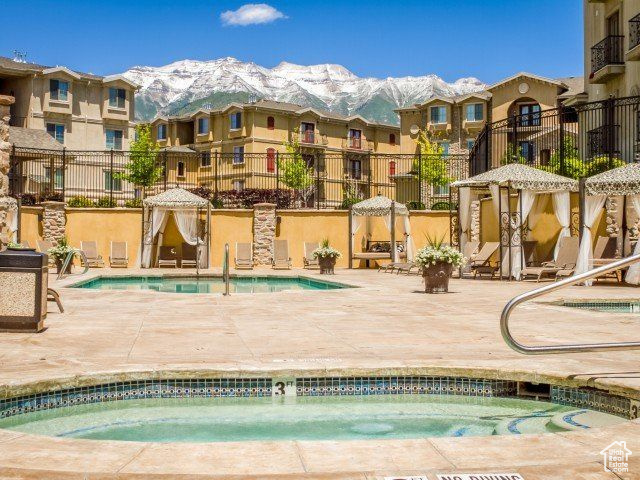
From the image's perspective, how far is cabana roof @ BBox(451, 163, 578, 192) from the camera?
18.0m

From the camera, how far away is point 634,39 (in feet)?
81.7

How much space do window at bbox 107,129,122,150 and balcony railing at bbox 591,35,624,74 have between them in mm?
34476

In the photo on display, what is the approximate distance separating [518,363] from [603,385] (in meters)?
0.97

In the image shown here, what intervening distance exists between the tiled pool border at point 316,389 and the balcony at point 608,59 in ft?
78.1

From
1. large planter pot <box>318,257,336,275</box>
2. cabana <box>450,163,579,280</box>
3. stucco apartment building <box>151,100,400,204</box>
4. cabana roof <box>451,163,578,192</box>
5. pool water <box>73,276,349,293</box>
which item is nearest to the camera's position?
cabana roof <box>451,163,578,192</box>

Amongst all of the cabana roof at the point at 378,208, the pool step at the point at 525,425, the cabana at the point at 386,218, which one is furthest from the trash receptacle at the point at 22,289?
the cabana roof at the point at 378,208

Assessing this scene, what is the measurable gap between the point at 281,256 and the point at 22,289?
17.8 metres

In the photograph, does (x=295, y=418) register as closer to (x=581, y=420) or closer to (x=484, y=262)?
(x=581, y=420)

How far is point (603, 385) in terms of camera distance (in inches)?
211

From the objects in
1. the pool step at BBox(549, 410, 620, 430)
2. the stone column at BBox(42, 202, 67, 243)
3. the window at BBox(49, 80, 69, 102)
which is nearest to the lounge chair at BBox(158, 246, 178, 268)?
the stone column at BBox(42, 202, 67, 243)

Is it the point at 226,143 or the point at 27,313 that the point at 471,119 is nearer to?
the point at 226,143

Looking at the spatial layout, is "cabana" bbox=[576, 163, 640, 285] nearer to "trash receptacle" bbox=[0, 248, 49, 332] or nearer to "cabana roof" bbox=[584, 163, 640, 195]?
"cabana roof" bbox=[584, 163, 640, 195]

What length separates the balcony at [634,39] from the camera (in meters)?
24.2

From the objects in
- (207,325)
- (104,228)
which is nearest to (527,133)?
(104,228)
